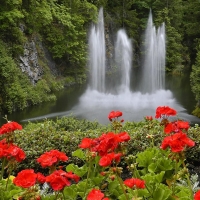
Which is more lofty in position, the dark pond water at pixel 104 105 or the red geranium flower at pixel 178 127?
the red geranium flower at pixel 178 127

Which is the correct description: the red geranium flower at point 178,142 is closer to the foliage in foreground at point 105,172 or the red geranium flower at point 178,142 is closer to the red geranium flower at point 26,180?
the foliage in foreground at point 105,172

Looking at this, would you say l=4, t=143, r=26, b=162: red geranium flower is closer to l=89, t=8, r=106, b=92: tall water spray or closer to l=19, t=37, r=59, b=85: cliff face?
l=19, t=37, r=59, b=85: cliff face

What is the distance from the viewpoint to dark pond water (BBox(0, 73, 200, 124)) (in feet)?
35.3

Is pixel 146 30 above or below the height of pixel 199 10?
below

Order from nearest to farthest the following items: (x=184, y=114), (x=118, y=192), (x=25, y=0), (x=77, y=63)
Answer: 1. (x=118, y=192)
2. (x=184, y=114)
3. (x=25, y=0)
4. (x=77, y=63)

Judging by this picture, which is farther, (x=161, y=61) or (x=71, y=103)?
(x=161, y=61)

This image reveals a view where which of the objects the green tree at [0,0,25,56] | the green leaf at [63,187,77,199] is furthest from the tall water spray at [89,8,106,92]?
the green leaf at [63,187,77,199]

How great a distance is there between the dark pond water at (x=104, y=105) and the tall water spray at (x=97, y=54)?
8.35ft

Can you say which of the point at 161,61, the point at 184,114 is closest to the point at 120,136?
the point at 184,114

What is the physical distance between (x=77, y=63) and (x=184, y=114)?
8837 millimetres

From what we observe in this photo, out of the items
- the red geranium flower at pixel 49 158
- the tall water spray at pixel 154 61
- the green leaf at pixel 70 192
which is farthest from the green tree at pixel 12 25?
the red geranium flower at pixel 49 158

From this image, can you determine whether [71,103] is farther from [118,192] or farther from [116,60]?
[118,192]

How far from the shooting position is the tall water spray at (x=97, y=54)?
60.2ft

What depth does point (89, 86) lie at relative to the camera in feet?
56.1
